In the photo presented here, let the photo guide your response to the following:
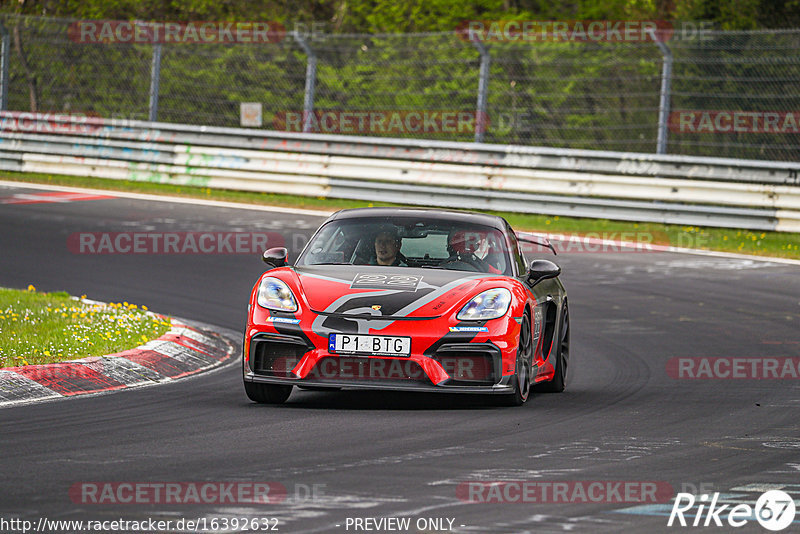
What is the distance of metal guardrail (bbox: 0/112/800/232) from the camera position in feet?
62.5

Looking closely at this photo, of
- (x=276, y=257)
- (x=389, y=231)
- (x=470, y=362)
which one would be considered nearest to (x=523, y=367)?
(x=470, y=362)

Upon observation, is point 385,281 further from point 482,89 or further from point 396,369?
point 482,89

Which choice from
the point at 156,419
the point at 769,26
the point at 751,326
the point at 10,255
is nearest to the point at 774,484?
the point at 156,419

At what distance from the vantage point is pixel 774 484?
6125 mm

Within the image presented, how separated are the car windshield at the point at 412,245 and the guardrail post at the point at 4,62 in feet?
54.6

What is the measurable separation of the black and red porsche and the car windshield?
2 cm

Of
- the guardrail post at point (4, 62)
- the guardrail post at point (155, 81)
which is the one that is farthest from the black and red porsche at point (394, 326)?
the guardrail post at point (4, 62)

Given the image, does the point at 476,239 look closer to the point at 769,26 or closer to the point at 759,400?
the point at 759,400

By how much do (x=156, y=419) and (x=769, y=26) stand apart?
2119cm

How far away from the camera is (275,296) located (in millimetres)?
8570

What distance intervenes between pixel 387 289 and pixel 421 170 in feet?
42.5

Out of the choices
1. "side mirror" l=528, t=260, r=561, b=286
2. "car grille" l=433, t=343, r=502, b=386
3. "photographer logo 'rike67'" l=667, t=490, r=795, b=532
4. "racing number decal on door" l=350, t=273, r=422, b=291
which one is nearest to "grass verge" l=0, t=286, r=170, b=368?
"racing number decal on door" l=350, t=273, r=422, b=291

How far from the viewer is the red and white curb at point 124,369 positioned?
8.60 metres

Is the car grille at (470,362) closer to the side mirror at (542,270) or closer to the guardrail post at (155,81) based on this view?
the side mirror at (542,270)
